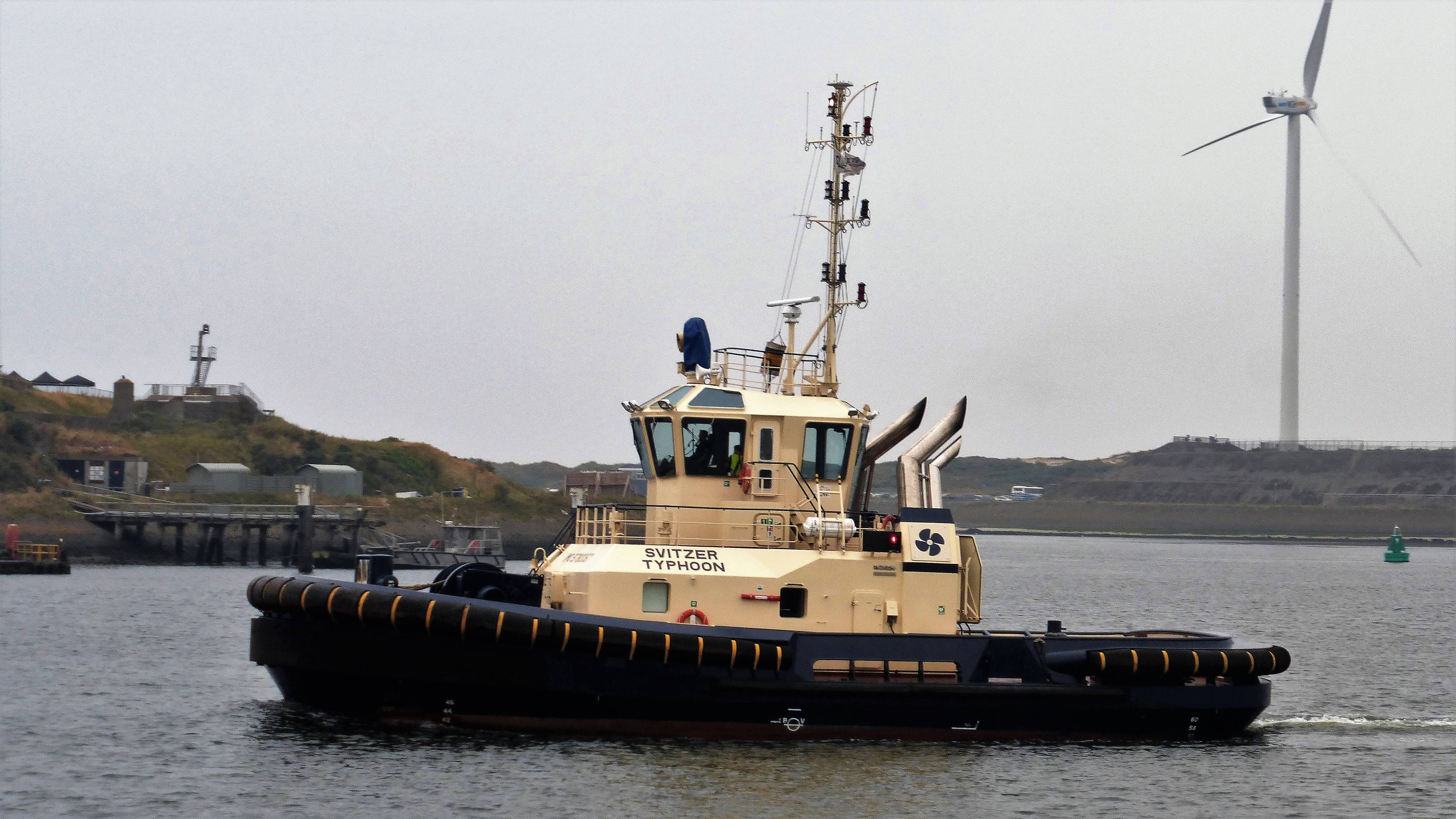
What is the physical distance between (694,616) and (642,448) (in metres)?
2.47

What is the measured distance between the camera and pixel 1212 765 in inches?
645

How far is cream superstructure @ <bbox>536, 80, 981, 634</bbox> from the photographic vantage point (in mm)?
16109

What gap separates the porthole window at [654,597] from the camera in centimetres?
1606

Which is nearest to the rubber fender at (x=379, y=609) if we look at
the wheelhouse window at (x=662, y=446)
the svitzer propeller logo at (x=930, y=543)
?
the wheelhouse window at (x=662, y=446)

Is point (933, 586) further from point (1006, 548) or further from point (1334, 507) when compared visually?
point (1334, 507)

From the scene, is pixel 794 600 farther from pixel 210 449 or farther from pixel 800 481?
pixel 210 449

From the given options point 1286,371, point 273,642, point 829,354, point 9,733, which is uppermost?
point 1286,371

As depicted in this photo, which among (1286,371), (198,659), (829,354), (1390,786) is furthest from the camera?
(1286,371)

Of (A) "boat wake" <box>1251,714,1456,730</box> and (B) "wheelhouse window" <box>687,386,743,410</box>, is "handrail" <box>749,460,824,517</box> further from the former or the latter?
(A) "boat wake" <box>1251,714,1456,730</box>

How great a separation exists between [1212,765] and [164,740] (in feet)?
37.3

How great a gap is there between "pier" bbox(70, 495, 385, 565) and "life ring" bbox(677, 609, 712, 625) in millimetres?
42959

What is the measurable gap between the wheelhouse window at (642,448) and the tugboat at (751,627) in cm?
5

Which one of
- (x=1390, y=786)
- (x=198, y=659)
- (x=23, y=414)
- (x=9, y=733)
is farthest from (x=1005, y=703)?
(x=23, y=414)

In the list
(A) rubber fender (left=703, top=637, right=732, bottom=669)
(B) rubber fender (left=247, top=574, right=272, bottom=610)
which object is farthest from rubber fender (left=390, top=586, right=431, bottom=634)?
(A) rubber fender (left=703, top=637, right=732, bottom=669)
